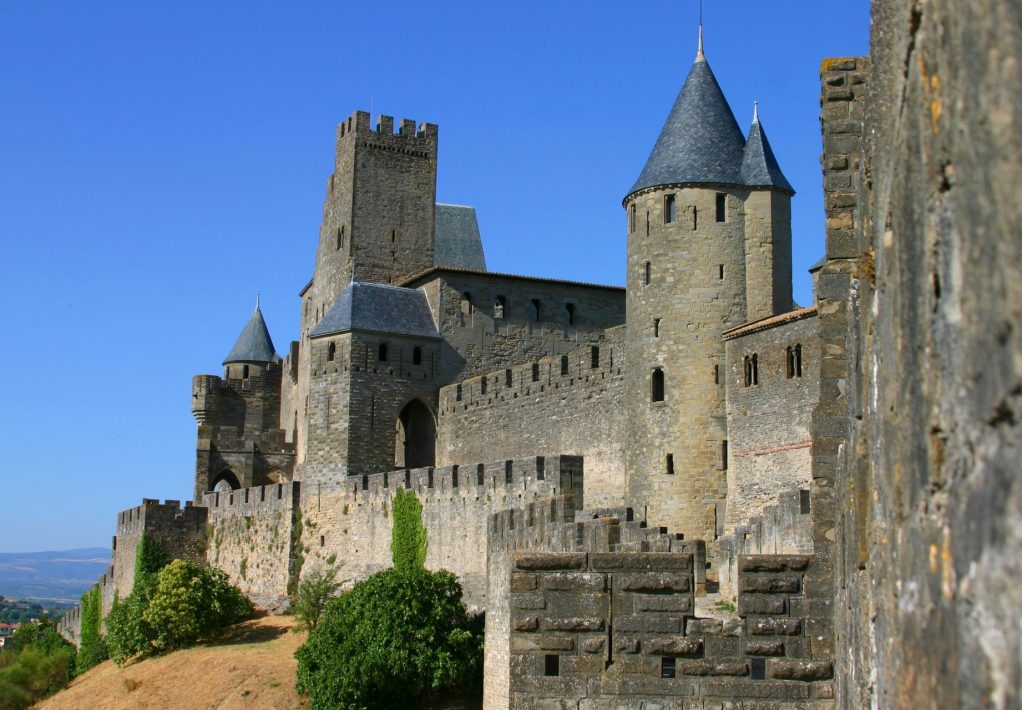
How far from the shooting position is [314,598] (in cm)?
3691

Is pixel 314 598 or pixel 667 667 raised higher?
pixel 667 667

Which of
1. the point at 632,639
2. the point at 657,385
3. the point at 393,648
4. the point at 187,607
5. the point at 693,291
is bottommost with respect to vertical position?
the point at 393,648

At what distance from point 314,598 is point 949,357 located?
3541 centimetres

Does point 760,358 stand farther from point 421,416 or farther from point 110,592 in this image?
point 110,592

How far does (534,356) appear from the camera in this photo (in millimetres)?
45062

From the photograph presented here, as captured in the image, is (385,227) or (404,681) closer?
(404,681)

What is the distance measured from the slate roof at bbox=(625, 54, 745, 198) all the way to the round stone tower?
3cm

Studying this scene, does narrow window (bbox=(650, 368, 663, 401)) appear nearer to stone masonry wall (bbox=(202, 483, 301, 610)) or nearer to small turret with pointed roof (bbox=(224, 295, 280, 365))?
stone masonry wall (bbox=(202, 483, 301, 610))

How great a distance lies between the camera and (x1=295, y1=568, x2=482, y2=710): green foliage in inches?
1105

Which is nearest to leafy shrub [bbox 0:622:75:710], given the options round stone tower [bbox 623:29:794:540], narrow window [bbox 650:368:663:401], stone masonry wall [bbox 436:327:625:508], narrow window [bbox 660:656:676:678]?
stone masonry wall [bbox 436:327:625:508]

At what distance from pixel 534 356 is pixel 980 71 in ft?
140

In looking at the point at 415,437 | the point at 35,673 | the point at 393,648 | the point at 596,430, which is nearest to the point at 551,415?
the point at 596,430

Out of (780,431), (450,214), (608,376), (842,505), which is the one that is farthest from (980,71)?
(450,214)

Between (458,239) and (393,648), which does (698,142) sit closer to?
(393,648)
